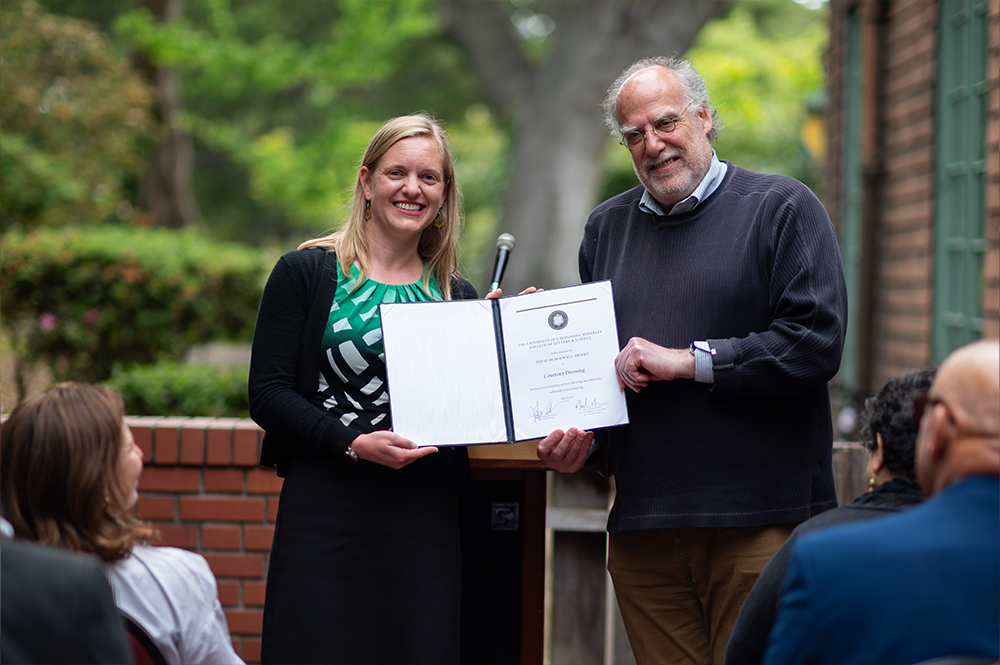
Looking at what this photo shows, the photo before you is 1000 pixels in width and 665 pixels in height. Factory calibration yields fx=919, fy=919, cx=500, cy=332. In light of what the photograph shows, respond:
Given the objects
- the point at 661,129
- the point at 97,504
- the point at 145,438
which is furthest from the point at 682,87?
the point at 145,438

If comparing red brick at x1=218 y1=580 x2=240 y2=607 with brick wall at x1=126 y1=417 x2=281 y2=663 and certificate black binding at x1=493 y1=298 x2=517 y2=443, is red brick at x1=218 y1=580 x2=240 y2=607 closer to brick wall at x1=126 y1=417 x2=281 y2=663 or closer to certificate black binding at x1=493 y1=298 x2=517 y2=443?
brick wall at x1=126 y1=417 x2=281 y2=663

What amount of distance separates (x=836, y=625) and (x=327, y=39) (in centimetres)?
2013

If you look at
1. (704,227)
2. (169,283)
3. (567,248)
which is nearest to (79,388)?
(704,227)

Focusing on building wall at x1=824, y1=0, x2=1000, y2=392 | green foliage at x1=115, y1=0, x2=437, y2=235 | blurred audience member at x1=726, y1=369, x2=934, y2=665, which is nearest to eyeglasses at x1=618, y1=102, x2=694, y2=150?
blurred audience member at x1=726, y1=369, x2=934, y2=665

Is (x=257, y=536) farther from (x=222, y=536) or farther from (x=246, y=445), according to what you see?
(x=246, y=445)

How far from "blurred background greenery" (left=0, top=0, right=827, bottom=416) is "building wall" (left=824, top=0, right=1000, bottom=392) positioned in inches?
90.8

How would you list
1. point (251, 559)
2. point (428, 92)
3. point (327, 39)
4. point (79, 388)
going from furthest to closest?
point (428, 92)
point (327, 39)
point (251, 559)
point (79, 388)

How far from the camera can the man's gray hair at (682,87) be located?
2609mm

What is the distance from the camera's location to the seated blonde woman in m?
1.84

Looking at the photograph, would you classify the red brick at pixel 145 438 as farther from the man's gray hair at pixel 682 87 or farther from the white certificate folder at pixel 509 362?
the man's gray hair at pixel 682 87

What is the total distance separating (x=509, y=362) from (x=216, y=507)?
A: 5.61 feet

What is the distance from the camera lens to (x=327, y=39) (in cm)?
1994

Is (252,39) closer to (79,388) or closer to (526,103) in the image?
(526,103)

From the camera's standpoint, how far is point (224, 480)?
143 inches
